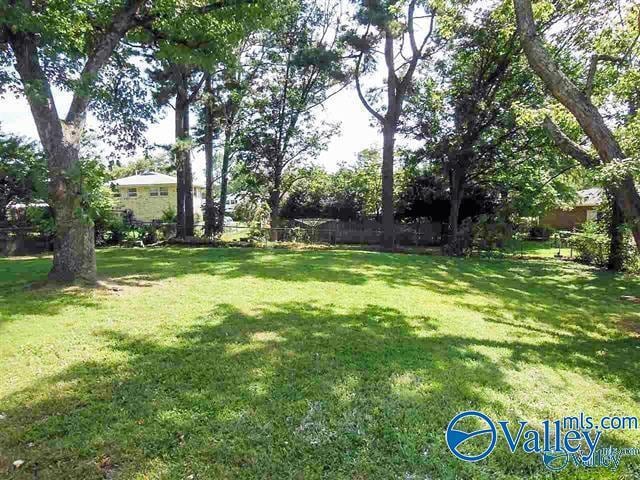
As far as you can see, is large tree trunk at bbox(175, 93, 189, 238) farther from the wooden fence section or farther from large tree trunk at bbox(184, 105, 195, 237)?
the wooden fence section

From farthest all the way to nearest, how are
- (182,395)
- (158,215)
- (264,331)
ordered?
(158,215), (264,331), (182,395)

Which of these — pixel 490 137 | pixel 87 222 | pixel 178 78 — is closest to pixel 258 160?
pixel 178 78

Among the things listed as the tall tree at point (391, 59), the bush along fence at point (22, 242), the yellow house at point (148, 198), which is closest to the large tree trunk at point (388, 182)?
the tall tree at point (391, 59)

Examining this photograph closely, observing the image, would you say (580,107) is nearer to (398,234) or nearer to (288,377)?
(288,377)

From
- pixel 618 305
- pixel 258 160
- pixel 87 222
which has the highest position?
pixel 258 160

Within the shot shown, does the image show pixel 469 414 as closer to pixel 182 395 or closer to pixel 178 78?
pixel 182 395

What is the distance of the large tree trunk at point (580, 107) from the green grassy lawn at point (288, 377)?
1815 millimetres

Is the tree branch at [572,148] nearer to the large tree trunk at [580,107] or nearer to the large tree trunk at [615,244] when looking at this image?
the large tree trunk at [580,107]

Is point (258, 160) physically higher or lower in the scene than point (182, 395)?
higher

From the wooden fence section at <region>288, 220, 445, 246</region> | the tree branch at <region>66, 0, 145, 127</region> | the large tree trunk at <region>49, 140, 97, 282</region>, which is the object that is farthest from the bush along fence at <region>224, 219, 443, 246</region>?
the tree branch at <region>66, 0, 145, 127</region>

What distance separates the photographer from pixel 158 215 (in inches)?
1038

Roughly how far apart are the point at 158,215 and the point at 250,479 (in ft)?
88.2

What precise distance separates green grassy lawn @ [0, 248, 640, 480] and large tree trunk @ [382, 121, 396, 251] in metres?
8.46

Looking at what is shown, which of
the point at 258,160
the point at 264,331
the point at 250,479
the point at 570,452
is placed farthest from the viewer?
the point at 258,160
